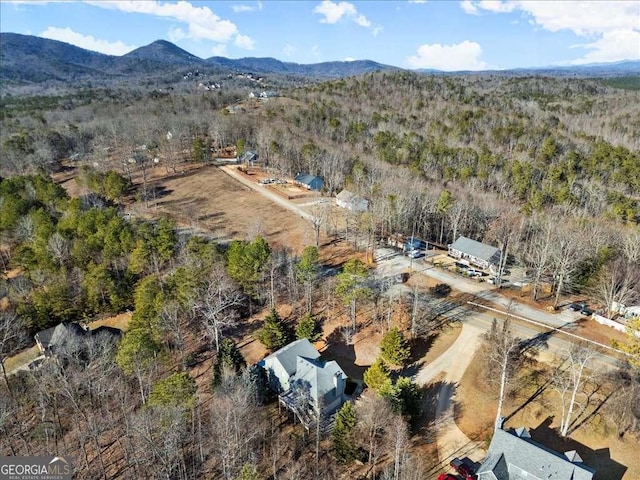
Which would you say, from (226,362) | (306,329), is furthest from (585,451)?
(226,362)

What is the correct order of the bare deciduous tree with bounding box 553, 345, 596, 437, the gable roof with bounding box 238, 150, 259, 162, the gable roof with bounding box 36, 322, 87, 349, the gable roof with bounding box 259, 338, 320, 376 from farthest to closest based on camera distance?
the gable roof with bounding box 238, 150, 259, 162 → the gable roof with bounding box 36, 322, 87, 349 → the gable roof with bounding box 259, 338, 320, 376 → the bare deciduous tree with bounding box 553, 345, 596, 437

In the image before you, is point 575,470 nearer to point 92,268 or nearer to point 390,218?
point 390,218

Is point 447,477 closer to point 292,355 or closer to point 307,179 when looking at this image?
point 292,355

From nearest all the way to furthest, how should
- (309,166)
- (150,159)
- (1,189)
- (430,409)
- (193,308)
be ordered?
(430,409) → (193,308) → (1,189) → (309,166) → (150,159)

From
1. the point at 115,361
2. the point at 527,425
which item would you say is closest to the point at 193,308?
the point at 115,361

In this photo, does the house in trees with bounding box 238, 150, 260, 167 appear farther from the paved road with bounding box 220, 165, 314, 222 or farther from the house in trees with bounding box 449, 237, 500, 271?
the house in trees with bounding box 449, 237, 500, 271

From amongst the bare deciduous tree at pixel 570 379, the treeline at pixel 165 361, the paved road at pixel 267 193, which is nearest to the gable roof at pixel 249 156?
the paved road at pixel 267 193

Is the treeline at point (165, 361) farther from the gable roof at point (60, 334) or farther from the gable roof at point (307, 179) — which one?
the gable roof at point (307, 179)

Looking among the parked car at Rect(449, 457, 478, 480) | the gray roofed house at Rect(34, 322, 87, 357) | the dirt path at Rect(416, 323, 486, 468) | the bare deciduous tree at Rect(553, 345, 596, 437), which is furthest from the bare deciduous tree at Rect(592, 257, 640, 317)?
the gray roofed house at Rect(34, 322, 87, 357)
